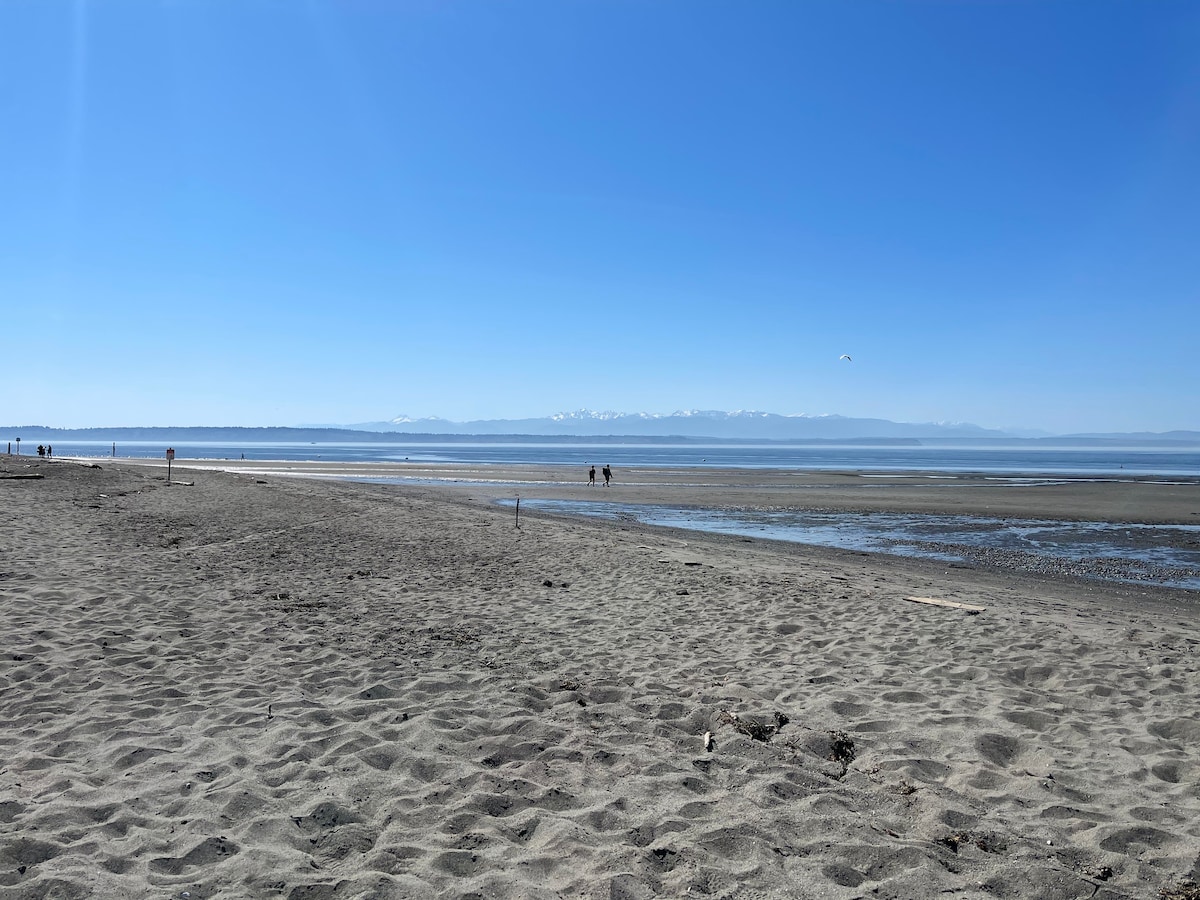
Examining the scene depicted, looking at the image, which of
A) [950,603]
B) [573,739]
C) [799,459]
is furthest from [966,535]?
[799,459]

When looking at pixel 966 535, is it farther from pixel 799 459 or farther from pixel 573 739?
pixel 799 459

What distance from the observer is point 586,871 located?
12.2 ft

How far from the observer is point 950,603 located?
34.3ft

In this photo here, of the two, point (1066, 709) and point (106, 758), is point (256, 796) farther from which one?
point (1066, 709)

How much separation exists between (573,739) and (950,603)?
24.3ft

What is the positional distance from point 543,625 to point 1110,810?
5780 millimetres

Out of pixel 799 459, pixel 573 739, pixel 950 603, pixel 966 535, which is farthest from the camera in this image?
pixel 799 459

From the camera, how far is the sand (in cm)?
376

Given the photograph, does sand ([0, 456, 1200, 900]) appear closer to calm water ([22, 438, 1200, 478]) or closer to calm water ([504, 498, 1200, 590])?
calm water ([504, 498, 1200, 590])

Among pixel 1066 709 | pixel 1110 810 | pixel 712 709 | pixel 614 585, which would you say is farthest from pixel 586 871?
pixel 614 585

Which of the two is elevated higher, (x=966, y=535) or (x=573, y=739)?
(x=573, y=739)

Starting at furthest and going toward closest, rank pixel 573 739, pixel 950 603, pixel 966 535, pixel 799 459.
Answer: pixel 799 459 → pixel 966 535 → pixel 950 603 → pixel 573 739

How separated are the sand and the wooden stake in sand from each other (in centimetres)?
10

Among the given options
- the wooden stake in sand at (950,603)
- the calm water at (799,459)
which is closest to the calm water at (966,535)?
the wooden stake in sand at (950,603)
